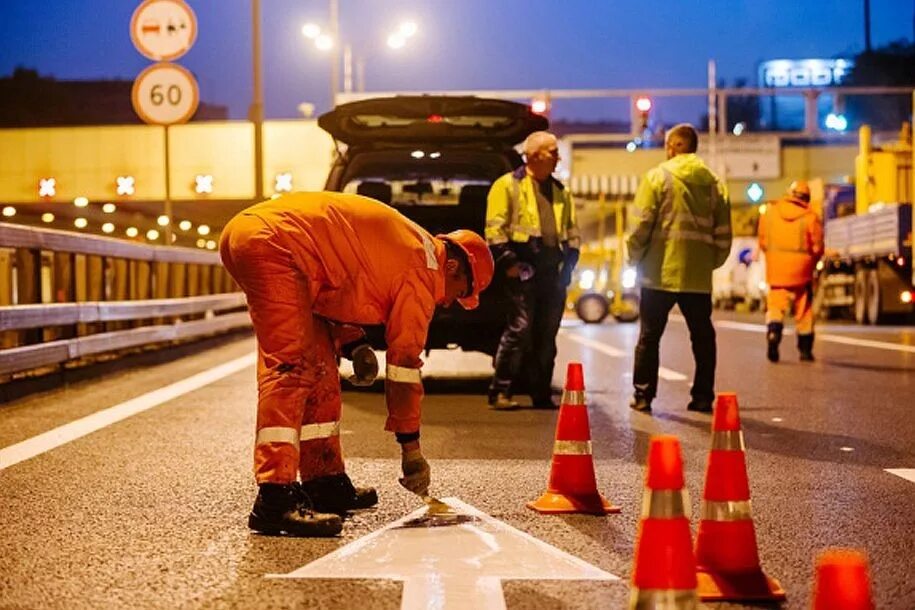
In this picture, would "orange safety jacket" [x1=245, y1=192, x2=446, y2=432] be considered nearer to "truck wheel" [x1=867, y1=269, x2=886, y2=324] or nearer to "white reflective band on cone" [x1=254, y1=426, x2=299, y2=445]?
"white reflective band on cone" [x1=254, y1=426, x2=299, y2=445]

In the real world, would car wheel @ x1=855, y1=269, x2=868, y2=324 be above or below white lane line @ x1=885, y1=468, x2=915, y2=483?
above

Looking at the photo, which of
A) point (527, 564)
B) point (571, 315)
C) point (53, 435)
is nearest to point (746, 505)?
point (527, 564)

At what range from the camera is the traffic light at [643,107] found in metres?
37.2

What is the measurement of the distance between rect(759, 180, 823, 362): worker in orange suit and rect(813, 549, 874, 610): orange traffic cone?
1227 centimetres

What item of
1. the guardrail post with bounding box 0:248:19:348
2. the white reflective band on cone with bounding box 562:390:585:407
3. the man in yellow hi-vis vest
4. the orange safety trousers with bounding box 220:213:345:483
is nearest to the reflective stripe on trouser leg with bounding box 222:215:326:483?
the orange safety trousers with bounding box 220:213:345:483

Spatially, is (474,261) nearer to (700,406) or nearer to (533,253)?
(533,253)

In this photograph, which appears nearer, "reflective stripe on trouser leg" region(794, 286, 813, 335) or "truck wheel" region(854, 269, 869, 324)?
"reflective stripe on trouser leg" region(794, 286, 813, 335)

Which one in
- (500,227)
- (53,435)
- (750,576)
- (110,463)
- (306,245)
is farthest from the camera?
(500,227)

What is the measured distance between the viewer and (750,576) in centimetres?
443

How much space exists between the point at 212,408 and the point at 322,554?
17.1 feet

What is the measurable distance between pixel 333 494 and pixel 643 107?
3216cm

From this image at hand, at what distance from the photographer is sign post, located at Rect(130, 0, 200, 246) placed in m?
16.7

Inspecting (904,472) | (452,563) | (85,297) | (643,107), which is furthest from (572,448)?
(643,107)

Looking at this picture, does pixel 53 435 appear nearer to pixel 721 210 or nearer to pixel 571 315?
pixel 721 210
